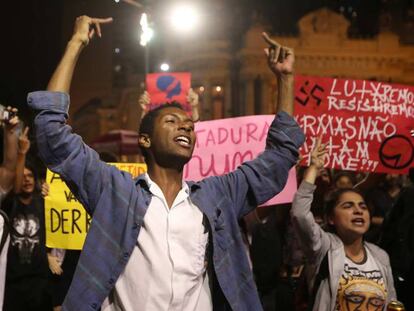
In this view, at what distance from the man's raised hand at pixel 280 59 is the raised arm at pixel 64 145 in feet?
3.22

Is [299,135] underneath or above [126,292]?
above

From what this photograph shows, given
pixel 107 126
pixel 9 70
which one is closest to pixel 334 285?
pixel 9 70

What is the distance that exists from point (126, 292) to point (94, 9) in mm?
5599

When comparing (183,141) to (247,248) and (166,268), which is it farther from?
(247,248)

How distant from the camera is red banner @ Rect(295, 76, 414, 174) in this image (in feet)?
17.9

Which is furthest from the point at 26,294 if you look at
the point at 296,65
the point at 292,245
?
the point at 296,65

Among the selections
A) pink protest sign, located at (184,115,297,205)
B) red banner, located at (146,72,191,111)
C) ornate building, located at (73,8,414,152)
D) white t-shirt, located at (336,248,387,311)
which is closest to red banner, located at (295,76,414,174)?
pink protest sign, located at (184,115,297,205)

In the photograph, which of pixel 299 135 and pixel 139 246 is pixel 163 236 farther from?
pixel 299 135

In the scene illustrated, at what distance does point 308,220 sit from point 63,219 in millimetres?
1906

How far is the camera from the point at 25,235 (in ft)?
18.1

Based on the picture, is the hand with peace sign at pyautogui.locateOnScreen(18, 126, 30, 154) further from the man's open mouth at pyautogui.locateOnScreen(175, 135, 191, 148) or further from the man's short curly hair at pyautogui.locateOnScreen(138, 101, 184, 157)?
the man's open mouth at pyautogui.locateOnScreen(175, 135, 191, 148)

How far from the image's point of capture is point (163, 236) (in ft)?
8.83

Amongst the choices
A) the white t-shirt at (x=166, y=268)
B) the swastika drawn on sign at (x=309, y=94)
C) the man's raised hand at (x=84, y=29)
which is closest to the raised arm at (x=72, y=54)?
the man's raised hand at (x=84, y=29)

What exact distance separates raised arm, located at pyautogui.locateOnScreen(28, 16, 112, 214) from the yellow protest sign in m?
2.12
